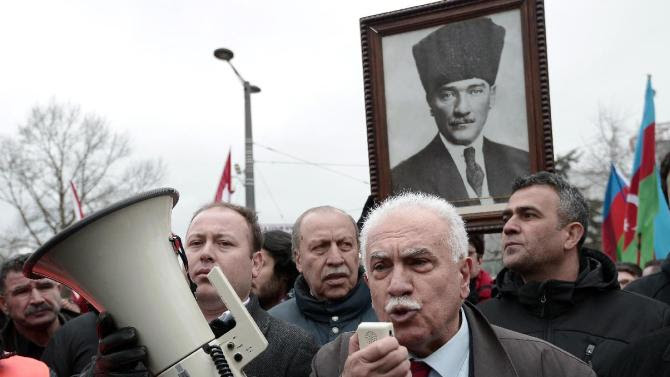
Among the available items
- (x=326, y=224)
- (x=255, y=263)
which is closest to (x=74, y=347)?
(x=255, y=263)

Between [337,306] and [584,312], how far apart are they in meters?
1.24

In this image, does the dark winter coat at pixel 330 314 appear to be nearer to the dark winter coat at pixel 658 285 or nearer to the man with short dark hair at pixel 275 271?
the man with short dark hair at pixel 275 271

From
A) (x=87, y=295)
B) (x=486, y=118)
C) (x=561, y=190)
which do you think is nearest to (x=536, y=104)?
(x=486, y=118)

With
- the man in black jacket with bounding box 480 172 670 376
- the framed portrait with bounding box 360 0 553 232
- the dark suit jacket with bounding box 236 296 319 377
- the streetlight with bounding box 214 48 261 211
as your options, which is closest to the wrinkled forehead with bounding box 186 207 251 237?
the dark suit jacket with bounding box 236 296 319 377

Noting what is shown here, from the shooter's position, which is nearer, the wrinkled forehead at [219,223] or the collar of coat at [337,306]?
the wrinkled forehead at [219,223]

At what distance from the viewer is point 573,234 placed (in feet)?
11.2

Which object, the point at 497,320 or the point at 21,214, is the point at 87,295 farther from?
the point at 21,214

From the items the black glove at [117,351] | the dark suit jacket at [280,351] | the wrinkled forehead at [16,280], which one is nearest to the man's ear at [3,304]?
the wrinkled forehead at [16,280]

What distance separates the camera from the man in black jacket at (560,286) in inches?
115

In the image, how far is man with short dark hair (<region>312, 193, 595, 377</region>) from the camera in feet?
6.86

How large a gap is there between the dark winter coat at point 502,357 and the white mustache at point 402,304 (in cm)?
24

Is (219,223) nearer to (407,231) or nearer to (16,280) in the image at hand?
(407,231)

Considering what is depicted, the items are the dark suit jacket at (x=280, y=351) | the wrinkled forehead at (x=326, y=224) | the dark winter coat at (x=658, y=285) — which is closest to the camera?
the dark suit jacket at (x=280, y=351)

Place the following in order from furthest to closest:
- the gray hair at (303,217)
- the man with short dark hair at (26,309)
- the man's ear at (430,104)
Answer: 1. the man with short dark hair at (26,309)
2. the man's ear at (430,104)
3. the gray hair at (303,217)
